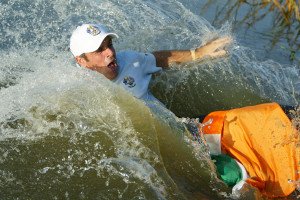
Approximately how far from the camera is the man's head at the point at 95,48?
461 centimetres

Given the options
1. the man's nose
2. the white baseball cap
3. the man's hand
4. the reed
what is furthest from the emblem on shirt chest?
the reed

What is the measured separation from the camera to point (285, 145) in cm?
439

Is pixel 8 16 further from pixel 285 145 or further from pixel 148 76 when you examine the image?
pixel 285 145

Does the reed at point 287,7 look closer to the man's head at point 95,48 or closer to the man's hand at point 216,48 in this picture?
the man's hand at point 216,48

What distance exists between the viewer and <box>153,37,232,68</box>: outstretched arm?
16.6 feet

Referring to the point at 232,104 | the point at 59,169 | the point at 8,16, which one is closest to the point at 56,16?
the point at 8,16

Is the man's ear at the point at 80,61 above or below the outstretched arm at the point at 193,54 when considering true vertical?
below

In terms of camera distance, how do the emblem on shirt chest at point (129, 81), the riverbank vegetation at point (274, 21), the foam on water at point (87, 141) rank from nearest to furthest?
1. the foam on water at point (87, 141)
2. the emblem on shirt chest at point (129, 81)
3. the riverbank vegetation at point (274, 21)

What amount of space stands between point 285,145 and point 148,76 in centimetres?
136

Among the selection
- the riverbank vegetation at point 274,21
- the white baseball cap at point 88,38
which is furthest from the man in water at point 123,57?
the riverbank vegetation at point 274,21

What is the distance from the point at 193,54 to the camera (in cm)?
522

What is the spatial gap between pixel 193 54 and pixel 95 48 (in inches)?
40.7

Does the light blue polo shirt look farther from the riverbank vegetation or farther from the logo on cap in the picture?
the riverbank vegetation

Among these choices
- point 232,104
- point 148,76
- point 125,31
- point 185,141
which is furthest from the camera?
point 125,31
